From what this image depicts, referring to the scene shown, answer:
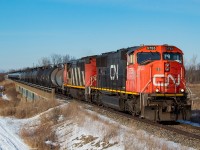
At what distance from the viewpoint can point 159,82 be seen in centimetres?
1534

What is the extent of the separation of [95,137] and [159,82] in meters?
3.98

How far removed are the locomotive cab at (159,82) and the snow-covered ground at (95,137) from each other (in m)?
1.76

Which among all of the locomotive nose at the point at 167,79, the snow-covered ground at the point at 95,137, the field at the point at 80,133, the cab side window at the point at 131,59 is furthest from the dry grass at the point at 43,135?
the locomotive nose at the point at 167,79

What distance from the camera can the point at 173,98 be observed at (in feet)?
49.5

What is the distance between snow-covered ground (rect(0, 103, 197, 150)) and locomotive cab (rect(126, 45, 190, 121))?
5.78 ft

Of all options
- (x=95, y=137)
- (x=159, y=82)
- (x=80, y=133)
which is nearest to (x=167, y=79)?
(x=159, y=82)

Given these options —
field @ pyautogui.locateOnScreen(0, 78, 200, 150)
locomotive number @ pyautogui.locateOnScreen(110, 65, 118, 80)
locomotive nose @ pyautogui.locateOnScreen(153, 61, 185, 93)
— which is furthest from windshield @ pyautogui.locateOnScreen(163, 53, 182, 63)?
locomotive number @ pyautogui.locateOnScreen(110, 65, 118, 80)

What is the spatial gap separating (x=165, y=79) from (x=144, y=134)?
151 inches

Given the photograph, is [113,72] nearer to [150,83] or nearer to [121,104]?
[121,104]

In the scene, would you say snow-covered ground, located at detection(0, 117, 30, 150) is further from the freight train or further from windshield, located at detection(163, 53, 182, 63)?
windshield, located at detection(163, 53, 182, 63)

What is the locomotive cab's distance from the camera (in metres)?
14.9

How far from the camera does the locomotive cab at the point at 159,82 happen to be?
14891mm

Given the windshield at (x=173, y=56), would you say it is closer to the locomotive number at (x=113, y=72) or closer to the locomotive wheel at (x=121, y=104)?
the locomotive wheel at (x=121, y=104)

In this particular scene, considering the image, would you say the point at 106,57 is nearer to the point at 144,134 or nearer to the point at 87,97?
the point at 87,97
